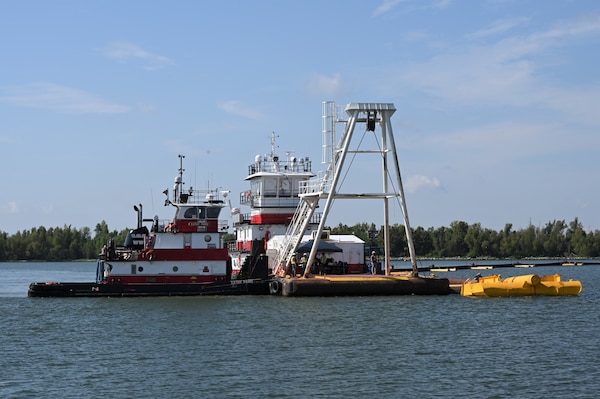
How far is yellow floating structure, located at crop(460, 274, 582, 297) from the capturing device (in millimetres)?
48531

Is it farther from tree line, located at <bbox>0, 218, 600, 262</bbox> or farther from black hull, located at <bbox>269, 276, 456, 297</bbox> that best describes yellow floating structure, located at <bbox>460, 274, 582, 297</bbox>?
tree line, located at <bbox>0, 218, 600, 262</bbox>

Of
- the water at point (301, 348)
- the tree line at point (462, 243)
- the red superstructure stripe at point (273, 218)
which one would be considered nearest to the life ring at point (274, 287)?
the water at point (301, 348)

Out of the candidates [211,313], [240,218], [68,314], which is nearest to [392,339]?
[211,313]

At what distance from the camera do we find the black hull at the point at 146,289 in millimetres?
46625

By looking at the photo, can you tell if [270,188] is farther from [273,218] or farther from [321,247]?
[321,247]

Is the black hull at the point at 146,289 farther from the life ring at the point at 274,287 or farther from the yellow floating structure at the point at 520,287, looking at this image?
the yellow floating structure at the point at 520,287

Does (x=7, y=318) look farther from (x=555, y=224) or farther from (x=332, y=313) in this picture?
(x=555, y=224)

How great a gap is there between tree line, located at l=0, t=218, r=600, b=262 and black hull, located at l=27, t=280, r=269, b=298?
12758 centimetres

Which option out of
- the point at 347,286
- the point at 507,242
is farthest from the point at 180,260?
the point at 507,242

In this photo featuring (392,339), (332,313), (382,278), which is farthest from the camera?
(382,278)

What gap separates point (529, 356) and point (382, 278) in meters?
16.7

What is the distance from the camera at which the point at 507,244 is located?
182000 mm

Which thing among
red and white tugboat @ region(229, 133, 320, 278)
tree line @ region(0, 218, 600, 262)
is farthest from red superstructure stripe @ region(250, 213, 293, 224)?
tree line @ region(0, 218, 600, 262)

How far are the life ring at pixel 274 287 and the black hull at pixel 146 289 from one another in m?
0.36
